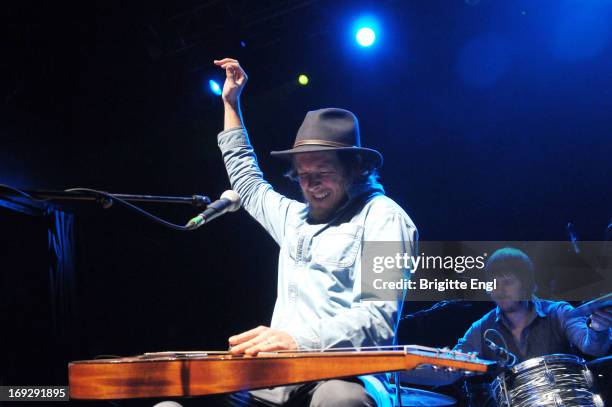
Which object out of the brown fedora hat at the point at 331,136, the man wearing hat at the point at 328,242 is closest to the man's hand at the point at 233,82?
the man wearing hat at the point at 328,242

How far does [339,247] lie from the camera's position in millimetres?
2412

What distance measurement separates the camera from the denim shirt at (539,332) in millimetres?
3846

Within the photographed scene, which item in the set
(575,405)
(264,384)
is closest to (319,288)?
(264,384)

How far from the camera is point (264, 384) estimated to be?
1.71 m

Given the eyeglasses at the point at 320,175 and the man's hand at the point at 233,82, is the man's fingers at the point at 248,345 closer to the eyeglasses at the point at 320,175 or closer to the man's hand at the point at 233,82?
the eyeglasses at the point at 320,175

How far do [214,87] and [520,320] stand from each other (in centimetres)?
317

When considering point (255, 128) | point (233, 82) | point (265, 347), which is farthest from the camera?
point (255, 128)

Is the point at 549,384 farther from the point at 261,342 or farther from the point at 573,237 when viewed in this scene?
the point at 261,342

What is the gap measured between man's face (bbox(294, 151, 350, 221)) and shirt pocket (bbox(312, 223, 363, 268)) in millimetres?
162

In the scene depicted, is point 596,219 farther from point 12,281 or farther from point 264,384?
point 12,281

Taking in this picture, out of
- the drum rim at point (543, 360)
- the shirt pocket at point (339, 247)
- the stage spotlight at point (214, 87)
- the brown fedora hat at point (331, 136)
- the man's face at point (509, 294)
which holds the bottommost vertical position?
the drum rim at point (543, 360)

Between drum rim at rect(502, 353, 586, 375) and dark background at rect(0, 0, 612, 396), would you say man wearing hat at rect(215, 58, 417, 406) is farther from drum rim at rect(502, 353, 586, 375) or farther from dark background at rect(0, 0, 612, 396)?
dark background at rect(0, 0, 612, 396)

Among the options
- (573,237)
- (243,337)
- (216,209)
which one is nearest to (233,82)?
(216,209)

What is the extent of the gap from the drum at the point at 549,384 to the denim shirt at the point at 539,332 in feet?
1.41
